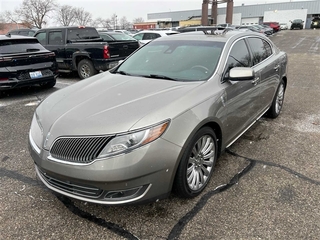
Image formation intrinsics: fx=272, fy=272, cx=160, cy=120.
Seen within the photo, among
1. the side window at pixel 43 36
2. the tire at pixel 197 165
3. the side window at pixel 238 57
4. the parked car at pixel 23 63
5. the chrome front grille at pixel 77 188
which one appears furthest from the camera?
the side window at pixel 43 36

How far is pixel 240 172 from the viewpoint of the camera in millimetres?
3252

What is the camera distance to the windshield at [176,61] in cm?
318

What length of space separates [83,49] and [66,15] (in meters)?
74.8

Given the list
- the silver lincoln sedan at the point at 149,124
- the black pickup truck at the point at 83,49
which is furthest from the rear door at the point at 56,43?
the silver lincoln sedan at the point at 149,124

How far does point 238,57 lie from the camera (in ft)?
11.7

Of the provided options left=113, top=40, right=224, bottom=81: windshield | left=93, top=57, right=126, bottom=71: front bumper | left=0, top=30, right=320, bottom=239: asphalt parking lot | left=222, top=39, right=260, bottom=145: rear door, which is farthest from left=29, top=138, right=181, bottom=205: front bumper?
→ left=93, top=57, right=126, bottom=71: front bumper

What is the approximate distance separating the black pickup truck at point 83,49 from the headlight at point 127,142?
6407 mm

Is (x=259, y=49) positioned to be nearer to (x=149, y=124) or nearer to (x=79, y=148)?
(x=149, y=124)

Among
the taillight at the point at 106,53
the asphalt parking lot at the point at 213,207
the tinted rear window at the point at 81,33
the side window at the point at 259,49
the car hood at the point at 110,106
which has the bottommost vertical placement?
the asphalt parking lot at the point at 213,207

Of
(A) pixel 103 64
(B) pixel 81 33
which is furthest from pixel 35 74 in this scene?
(B) pixel 81 33

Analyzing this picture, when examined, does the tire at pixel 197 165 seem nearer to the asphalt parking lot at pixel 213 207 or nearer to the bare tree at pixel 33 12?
the asphalt parking lot at pixel 213 207

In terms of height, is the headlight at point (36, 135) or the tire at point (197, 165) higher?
the headlight at point (36, 135)

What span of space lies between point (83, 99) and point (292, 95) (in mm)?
5614

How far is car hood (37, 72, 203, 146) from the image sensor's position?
2.26 m
